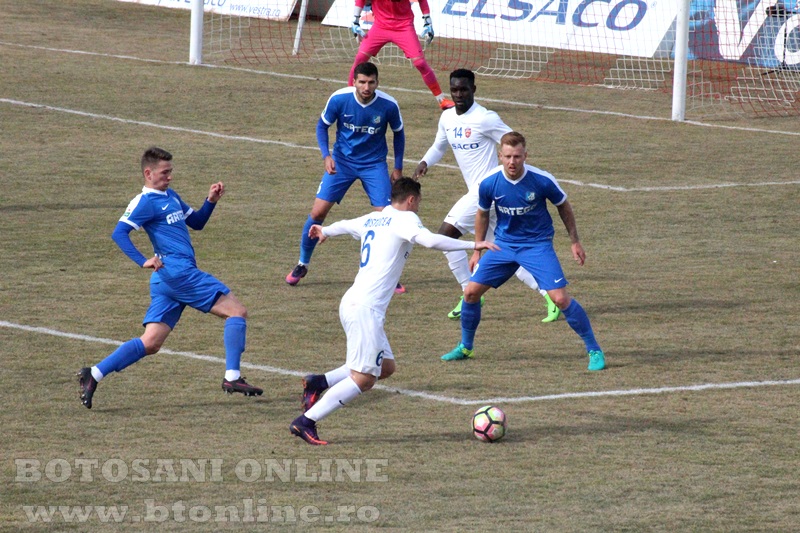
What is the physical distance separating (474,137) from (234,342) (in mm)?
3736

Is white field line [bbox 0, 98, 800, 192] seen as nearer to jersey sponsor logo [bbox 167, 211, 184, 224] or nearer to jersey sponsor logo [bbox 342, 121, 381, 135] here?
jersey sponsor logo [bbox 342, 121, 381, 135]

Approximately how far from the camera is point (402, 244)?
8.56m

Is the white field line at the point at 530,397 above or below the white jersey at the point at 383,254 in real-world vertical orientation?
below

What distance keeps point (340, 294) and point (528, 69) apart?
1463 centimetres

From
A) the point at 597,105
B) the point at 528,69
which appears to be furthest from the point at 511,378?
the point at 528,69

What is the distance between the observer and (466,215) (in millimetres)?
11617

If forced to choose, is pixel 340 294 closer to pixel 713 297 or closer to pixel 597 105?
pixel 713 297

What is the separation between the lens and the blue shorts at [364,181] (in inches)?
502

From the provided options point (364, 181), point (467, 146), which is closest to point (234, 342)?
point (467, 146)

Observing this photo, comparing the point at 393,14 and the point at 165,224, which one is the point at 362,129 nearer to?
the point at 165,224

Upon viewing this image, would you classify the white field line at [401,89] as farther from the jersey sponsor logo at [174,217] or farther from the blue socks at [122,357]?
the blue socks at [122,357]

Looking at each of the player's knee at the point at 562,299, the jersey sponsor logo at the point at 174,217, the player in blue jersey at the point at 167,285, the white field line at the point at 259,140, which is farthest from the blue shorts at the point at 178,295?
the white field line at the point at 259,140

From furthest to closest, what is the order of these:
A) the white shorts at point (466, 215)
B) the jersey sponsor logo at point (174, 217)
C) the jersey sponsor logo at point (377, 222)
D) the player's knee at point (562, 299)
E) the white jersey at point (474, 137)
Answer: the white jersey at point (474, 137), the white shorts at point (466, 215), the player's knee at point (562, 299), the jersey sponsor logo at point (174, 217), the jersey sponsor logo at point (377, 222)

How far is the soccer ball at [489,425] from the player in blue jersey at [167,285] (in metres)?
1.62
